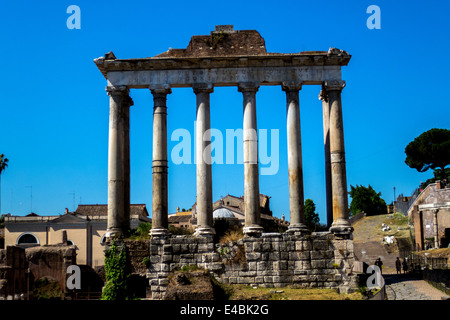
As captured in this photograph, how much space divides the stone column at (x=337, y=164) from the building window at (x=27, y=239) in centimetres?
4539

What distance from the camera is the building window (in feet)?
210

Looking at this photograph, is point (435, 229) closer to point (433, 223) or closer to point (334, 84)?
point (433, 223)

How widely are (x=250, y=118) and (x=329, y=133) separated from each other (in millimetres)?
4103

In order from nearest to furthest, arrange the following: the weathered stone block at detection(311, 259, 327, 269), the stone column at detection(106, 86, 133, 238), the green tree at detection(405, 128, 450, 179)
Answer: the weathered stone block at detection(311, 259, 327, 269) < the stone column at detection(106, 86, 133, 238) < the green tree at detection(405, 128, 450, 179)

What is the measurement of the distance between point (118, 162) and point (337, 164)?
32.5ft

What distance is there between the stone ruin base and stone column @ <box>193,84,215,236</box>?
0.76m

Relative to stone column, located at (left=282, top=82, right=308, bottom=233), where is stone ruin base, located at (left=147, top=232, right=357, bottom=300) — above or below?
below

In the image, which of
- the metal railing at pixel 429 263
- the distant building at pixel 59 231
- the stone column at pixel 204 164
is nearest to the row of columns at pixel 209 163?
the stone column at pixel 204 164

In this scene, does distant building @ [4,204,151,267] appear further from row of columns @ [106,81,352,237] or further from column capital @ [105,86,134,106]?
column capital @ [105,86,134,106]

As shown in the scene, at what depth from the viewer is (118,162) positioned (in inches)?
1080

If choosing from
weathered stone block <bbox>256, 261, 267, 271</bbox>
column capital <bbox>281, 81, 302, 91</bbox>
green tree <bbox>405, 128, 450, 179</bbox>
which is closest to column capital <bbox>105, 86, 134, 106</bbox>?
column capital <bbox>281, 81, 302, 91</bbox>

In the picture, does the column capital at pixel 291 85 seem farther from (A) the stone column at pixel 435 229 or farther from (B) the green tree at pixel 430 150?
(B) the green tree at pixel 430 150

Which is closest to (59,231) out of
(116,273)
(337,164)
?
(116,273)

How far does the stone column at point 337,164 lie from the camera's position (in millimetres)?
26406
